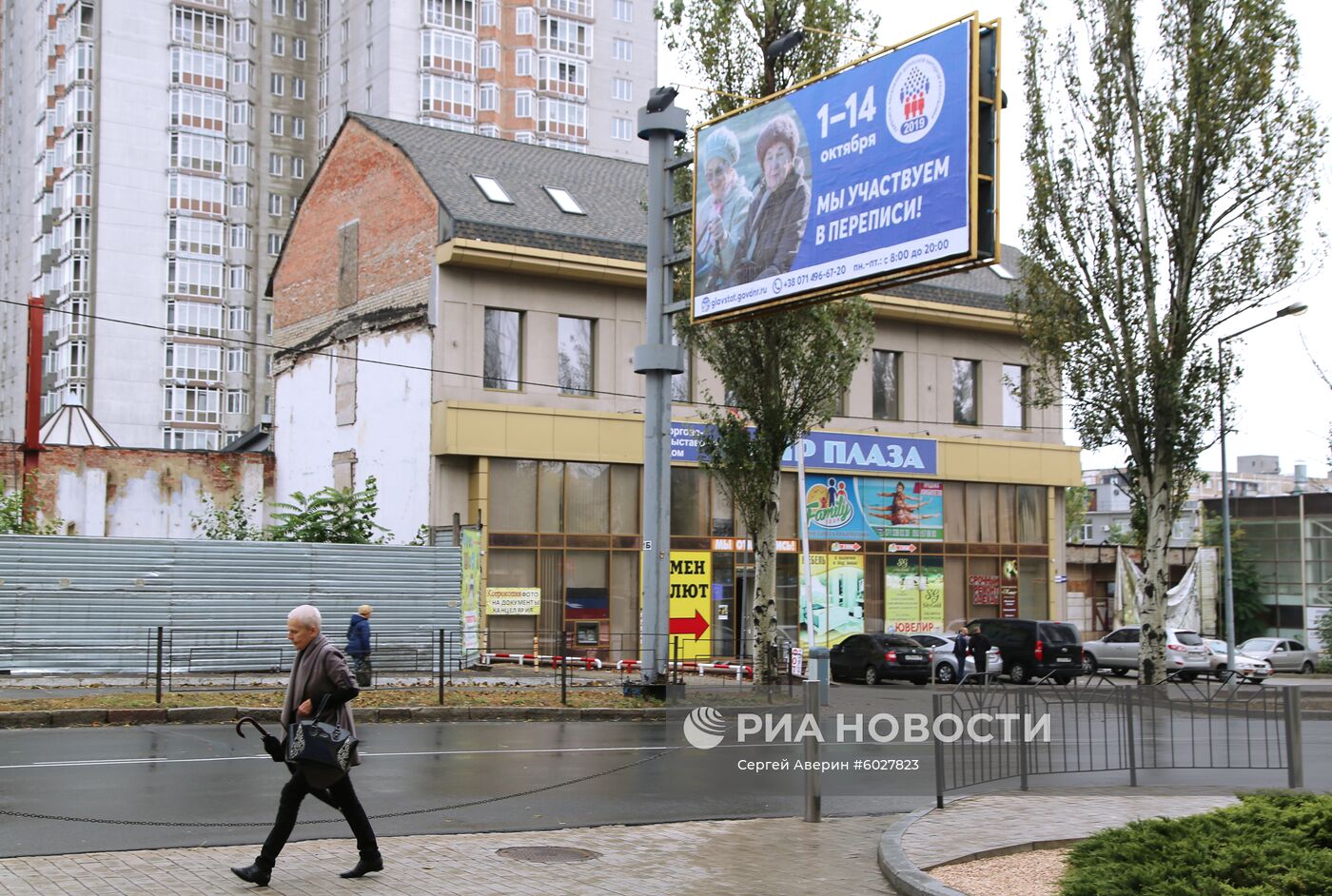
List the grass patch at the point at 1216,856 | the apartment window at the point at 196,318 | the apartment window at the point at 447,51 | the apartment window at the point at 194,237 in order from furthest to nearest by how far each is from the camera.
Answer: the apartment window at the point at 447,51 → the apartment window at the point at 194,237 → the apartment window at the point at 196,318 → the grass patch at the point at 1216,856

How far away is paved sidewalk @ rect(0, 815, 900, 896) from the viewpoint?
26.3 ft

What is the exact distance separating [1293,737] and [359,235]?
29275 millimetres

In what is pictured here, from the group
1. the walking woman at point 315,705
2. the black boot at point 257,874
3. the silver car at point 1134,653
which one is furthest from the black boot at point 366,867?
the silver car at point 1134,653

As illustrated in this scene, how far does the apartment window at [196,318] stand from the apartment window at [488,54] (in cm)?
2046

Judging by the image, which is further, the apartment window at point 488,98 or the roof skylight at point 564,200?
the apartment window at point 488,98

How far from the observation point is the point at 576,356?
113 feet

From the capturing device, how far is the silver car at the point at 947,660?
34.2 m

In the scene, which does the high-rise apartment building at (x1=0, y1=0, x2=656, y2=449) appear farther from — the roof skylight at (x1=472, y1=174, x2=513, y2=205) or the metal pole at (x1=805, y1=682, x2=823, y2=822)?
the metal pole at (x1=805, y1=682, x2=823, y2=822)

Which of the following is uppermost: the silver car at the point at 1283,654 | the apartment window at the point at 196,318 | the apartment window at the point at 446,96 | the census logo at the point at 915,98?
the apartment window at the point at 446,96

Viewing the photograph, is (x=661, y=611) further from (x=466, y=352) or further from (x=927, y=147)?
(x=466, y=352)

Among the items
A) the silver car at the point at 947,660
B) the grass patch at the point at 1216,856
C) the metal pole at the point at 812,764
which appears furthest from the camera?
the silver car at the point at 947,660

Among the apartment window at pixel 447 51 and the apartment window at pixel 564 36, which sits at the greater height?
the apartment window at pixel 564 36

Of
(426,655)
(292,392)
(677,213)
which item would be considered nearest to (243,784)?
(677,213)

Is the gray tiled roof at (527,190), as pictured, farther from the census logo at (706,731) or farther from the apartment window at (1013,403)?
the census logo at (706,731)
